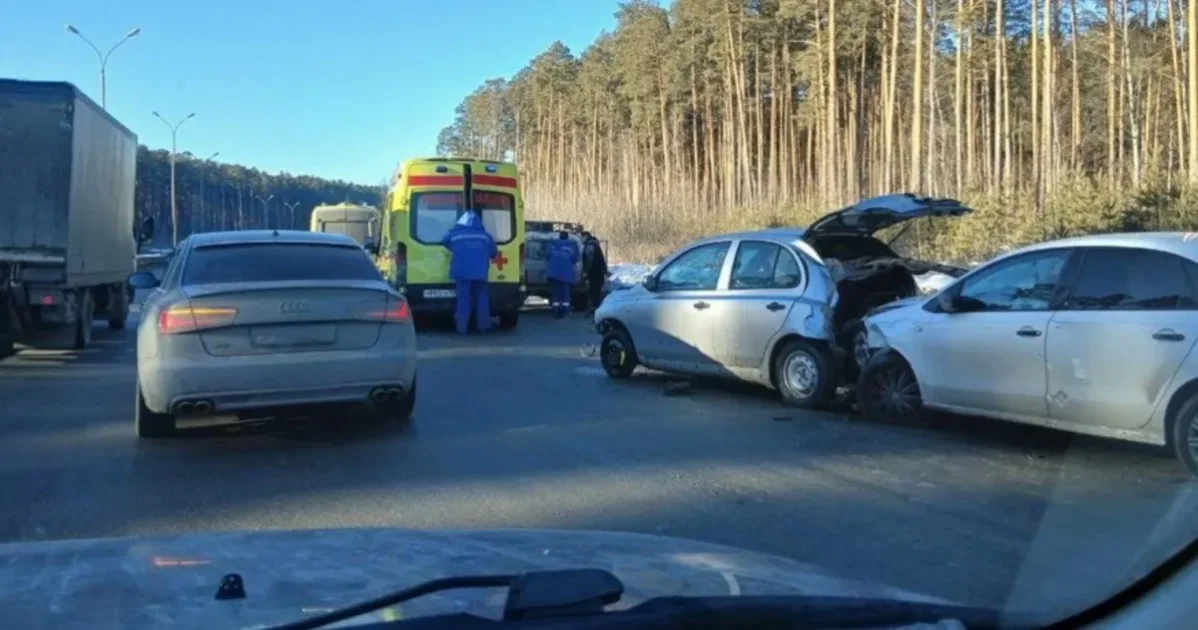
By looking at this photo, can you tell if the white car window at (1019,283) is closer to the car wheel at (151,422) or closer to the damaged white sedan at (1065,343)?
the damaged white sedan at (1065,343)

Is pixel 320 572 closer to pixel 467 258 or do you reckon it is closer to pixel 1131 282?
pixel 1131 282

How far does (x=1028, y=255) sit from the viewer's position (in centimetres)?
884

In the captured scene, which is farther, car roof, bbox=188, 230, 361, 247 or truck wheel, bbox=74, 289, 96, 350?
truck wheel, bbox=74, 289, 96, 350

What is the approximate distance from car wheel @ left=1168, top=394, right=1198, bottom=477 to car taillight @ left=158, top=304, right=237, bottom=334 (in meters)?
6.27

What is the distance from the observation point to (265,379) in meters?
8.61

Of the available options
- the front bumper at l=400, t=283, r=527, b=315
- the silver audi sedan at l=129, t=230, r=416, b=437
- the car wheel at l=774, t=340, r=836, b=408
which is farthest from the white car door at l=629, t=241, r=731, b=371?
the front bumper at l=400, t=283, r=527, b=315

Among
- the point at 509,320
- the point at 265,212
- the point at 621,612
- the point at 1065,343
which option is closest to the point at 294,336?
the point at 1065,343

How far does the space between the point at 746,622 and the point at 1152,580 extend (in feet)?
3.73

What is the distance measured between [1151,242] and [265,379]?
6008 mm

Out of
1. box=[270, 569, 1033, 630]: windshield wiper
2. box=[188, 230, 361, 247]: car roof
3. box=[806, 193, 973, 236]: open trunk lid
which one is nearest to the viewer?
box=[270, 569, 1033, 630]: windshield wiper

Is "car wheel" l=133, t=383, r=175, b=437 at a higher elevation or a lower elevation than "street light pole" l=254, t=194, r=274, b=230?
lower

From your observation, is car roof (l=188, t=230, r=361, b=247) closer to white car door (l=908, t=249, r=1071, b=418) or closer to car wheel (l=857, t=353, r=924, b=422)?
car wheel (l=857, t=353, r=924, b=422)

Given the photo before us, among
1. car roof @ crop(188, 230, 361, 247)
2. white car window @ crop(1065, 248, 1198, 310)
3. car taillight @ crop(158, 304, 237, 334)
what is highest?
car roof @ crop(188, 230, 361, 247)

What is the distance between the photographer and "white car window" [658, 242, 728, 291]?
11992mm
